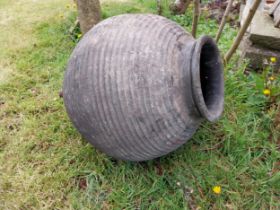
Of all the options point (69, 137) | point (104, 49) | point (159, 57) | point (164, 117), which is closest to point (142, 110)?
point (164, 117)

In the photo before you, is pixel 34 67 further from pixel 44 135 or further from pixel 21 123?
pixel 44 135

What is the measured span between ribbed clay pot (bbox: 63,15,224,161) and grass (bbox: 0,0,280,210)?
0.35 metres

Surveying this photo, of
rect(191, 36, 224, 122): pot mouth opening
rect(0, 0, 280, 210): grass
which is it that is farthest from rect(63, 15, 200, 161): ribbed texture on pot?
rect(0, 0, 280, 210): grass

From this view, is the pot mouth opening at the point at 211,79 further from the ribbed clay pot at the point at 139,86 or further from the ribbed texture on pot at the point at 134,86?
the ribbed texture on pot at the point at 134,86

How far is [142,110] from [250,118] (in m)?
1.14

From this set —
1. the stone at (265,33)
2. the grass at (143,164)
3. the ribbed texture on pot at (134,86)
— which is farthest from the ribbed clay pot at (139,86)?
the stone at (265,33)

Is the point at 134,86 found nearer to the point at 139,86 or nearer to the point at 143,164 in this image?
the point at 139,86

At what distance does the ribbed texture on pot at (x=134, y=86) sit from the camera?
166 centimetres

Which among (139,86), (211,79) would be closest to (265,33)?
(211,79)

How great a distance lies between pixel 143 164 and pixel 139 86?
0.78 m

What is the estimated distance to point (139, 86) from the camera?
1.66 metres

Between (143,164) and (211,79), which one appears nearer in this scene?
(211,79)

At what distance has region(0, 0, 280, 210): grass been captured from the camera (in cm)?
206

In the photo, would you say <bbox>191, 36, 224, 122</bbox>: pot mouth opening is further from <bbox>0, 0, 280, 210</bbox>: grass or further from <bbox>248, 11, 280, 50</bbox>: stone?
<bbox>248, 11, 280, 50</bbox>: stone
